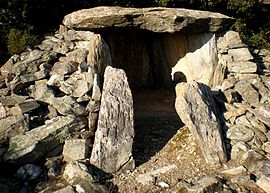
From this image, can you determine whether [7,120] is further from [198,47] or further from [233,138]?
[198,47]

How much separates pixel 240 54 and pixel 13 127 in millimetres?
6992

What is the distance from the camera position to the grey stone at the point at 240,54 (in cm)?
1100

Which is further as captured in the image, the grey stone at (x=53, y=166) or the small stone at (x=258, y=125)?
the small stone at (x=258, y=125)

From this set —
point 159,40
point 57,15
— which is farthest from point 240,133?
point 57,15

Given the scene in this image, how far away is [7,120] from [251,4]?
32.8 ft

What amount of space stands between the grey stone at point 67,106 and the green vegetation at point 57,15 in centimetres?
252

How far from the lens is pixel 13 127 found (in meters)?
7.97

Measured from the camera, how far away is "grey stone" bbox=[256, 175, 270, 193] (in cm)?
714

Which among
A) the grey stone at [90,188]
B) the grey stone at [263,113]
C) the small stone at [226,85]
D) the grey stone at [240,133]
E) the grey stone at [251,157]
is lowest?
the grey stone at [90,188]

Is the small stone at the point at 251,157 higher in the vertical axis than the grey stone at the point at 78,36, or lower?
lower

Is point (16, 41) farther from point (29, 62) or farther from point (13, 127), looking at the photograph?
point (13, 127)

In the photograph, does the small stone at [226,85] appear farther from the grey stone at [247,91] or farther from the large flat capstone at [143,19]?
the large flat capstone at [143,19]

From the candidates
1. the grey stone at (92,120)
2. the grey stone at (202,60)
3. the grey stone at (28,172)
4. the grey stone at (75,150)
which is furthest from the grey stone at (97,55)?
the grey stone at (202,60)

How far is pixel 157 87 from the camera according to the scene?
14.3 m
